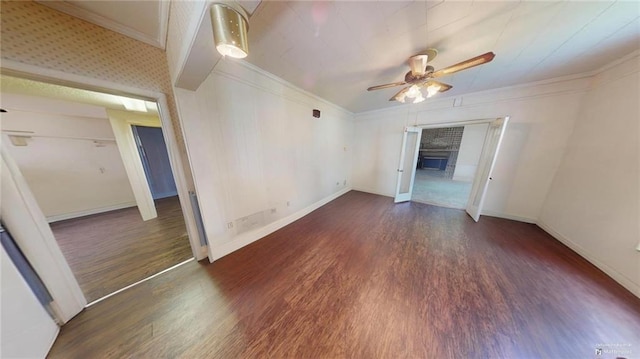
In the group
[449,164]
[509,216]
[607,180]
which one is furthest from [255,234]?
[449,164]

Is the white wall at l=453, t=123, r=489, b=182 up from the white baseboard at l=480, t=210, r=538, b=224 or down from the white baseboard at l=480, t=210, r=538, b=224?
up

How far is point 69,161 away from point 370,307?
6457mm

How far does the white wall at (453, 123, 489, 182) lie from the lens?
5867 mm

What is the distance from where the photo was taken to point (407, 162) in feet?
13.4

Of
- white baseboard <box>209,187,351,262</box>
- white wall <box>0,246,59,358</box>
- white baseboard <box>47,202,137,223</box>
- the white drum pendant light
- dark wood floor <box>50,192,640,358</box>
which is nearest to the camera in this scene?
the white drum pendant light

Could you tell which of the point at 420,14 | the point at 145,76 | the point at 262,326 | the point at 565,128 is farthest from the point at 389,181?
the point at 145,76

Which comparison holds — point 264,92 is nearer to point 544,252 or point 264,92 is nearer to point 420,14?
point 420,14

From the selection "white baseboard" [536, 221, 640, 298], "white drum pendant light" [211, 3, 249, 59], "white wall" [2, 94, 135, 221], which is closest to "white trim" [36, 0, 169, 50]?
"white drum pendant light" [211, 3, 249, 59]

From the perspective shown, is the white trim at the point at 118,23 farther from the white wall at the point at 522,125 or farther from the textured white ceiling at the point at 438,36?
the white wall at the point at 522,125

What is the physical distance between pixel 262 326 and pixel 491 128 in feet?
16.1

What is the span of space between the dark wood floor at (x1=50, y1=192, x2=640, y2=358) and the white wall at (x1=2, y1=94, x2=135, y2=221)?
12.5ft

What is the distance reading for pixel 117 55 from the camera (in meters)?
1.46

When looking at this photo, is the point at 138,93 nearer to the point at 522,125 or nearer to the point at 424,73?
the point at 424,73

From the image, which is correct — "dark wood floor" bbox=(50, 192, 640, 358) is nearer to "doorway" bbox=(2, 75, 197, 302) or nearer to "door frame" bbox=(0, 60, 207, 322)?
"door frame" bbox=(0, 60, 207, 322)
